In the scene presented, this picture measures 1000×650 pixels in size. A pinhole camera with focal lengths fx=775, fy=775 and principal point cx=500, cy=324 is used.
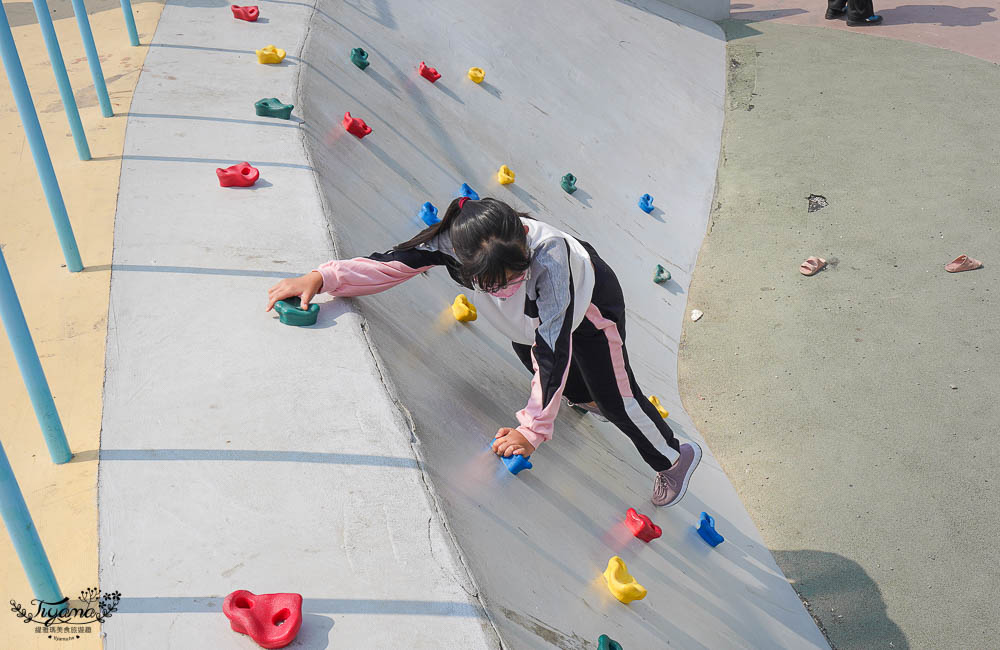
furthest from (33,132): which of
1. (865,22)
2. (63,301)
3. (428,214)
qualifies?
(865,22)

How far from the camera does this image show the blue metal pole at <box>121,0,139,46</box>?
5.12 m

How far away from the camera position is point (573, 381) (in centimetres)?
352

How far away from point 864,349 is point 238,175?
4.06 metres

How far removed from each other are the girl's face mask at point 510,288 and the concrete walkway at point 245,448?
55 cm

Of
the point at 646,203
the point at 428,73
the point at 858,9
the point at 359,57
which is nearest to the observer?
the point at 359,57

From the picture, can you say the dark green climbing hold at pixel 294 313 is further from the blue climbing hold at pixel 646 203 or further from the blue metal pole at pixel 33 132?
the blue climbing hold at pixel 646 203

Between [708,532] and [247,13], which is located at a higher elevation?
[247,13]

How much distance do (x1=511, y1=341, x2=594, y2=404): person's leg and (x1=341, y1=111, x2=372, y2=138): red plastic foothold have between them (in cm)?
179

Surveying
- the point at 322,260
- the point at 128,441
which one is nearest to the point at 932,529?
the point at 322,260

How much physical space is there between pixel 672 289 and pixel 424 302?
105 inches

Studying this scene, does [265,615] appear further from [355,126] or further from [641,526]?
[355,126]

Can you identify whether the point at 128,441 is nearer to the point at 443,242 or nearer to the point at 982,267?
the point at 443,242

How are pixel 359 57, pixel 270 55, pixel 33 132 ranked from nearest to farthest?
pixel 33 132 → pixel 270 55 → pixel 359 57

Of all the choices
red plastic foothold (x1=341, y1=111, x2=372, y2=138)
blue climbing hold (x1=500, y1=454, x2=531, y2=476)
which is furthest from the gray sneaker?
red plastic foothold (x1=341, y1=111, x2=372, y2=138)
